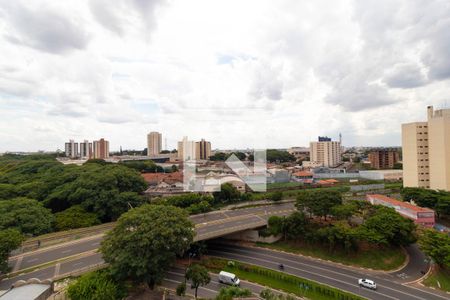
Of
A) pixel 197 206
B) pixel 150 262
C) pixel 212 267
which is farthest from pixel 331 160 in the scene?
pixel 150 262

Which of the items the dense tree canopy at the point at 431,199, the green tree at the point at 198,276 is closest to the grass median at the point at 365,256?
the dense tree canopy at the point at 431,199

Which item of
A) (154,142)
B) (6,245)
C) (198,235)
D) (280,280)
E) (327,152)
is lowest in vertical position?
(280,280)

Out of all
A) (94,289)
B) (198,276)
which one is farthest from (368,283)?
(94,289)

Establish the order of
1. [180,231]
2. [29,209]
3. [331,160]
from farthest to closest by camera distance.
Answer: [331,160], [29,209], [180,231]

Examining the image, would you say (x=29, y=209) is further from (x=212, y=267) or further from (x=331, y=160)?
(x=331, y=160)

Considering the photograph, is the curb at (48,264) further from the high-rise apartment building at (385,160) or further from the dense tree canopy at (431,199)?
the high-rise apartment building at (385,160)

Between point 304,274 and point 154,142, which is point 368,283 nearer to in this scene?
point 304,274

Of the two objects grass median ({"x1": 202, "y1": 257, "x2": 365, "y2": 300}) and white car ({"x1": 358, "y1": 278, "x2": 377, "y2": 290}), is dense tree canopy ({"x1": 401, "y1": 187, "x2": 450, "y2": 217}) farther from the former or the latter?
grass median ({"x1": 202, "y1": 257, "x2": 365, "y2": 300})
